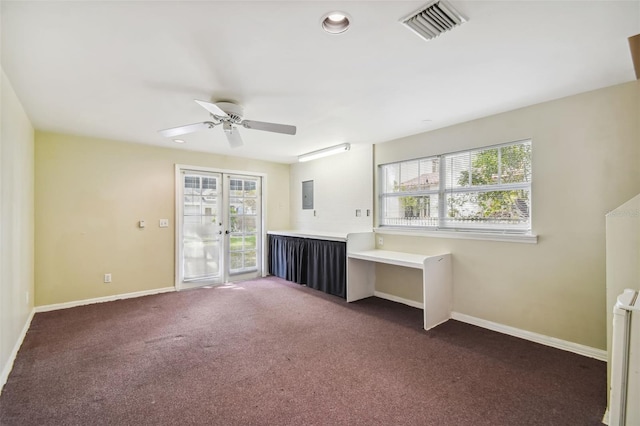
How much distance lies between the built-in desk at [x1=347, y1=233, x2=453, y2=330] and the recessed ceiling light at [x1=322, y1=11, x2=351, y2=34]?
237 cm

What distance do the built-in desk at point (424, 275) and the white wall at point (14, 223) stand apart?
11.2ft

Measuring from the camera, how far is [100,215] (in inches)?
161

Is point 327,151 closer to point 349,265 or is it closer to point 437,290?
point 349,265

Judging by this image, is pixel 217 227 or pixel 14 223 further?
pixel 217 227

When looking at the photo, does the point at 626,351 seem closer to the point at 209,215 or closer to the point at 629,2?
the point at 629,2

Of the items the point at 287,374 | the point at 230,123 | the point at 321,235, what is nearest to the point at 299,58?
the point at 230,123

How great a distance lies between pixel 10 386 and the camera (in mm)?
2115

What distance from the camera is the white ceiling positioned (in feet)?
5.15

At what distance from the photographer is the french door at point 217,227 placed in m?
4.80

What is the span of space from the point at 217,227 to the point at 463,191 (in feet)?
12.9

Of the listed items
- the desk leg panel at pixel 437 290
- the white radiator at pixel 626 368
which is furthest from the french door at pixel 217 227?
the white radiator at pixel 626 368

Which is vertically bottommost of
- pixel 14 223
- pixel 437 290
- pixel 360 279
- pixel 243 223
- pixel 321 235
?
pixel 360 279

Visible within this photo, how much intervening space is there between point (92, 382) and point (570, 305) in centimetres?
409

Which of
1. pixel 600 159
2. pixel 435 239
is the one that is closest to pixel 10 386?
pixel 435 239
